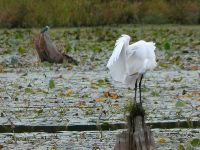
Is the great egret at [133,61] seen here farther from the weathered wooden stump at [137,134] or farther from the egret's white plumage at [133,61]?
the weathered wooden stump at [137,134]

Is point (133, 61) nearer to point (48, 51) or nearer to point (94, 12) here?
point (48, 51)

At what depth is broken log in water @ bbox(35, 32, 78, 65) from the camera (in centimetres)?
1155

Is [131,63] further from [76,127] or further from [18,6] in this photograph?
[18,6]

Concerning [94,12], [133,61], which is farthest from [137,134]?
[94,12]

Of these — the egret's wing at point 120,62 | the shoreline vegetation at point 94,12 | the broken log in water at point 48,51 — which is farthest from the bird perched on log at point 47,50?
the shoreline vegetation at point 94,12

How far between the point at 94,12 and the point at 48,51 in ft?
27.0

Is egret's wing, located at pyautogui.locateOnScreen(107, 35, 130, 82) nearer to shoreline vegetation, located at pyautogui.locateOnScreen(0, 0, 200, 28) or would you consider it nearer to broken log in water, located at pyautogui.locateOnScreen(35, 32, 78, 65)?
broken log in water, located at pyautogui.locateOnScreen(35, 32, 78, 65)

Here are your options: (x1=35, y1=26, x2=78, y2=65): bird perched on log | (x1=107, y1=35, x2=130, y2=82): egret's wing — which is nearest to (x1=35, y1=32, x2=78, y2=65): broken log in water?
(x1=35, y1=26, x2=78, y2=65): bird perched on log

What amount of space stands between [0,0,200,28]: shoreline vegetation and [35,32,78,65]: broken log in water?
7541 mm

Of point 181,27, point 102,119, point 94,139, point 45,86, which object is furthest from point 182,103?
point 181,27

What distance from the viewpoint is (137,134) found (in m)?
4.84

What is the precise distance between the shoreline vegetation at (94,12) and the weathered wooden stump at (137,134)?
47.8ft

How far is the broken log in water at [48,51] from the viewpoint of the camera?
1155 cm

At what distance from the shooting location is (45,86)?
9.21m
